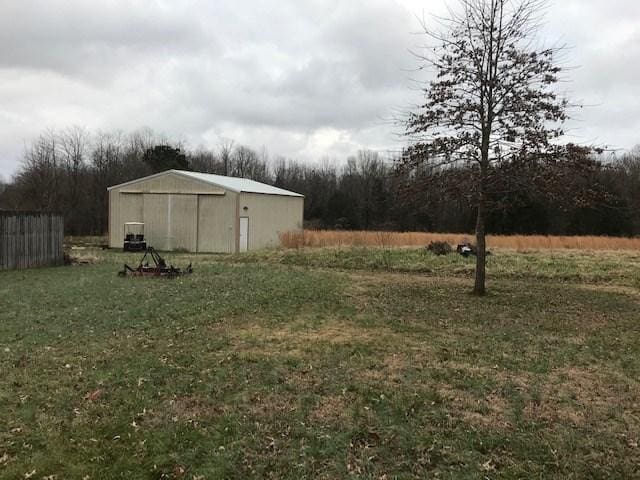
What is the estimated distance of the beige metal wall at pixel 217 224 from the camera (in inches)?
1082

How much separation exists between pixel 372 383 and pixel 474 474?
191 cm

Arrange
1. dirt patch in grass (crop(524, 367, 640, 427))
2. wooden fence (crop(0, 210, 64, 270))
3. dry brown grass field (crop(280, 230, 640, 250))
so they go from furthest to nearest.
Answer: dry brown grass field (crop(280, 230, 640, 250)) → wooden fence (crop(0, 210, 64, 270)) → dirt patch in grass (crop(524, 367, 640, 427))

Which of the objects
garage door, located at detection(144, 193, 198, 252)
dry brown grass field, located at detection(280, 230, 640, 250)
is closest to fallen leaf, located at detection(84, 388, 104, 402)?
dry brown grass field, located at detection(280, 230, 640, 250)

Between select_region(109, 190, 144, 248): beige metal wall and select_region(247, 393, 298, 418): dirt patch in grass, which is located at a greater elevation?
select_region(109, 190, 144, 248): beige metal wall

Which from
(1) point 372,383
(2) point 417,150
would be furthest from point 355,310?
(1) point 372,383

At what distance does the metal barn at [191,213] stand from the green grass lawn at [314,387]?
1636 centimetres

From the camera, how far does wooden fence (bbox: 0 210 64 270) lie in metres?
16.9

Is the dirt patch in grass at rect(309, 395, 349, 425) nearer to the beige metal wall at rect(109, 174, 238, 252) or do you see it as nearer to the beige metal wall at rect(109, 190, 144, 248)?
the beige metal wall at rect(109, 174, 238, 252)

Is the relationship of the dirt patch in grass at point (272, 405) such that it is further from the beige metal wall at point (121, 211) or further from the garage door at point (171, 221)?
the beige metal wall at point (121, 211)

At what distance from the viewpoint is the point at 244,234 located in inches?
1102

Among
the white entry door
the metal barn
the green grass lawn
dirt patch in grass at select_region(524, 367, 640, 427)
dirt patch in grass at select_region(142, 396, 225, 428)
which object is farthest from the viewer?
the white entry door

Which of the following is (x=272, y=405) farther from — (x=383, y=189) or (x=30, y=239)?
(x=383, y=189)

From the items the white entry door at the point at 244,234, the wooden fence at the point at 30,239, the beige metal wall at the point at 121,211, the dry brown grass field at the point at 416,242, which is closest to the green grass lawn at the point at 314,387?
the wooden fence at the point at 30,239

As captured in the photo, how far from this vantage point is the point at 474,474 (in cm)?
363
